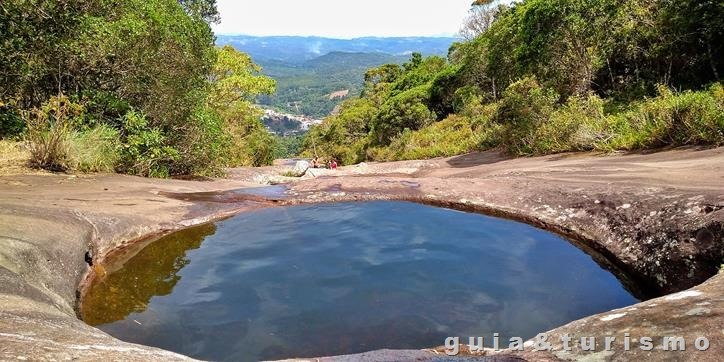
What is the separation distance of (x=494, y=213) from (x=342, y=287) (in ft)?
11.9

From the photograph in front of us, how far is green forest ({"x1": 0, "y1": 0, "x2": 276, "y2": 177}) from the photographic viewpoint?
9023 mm

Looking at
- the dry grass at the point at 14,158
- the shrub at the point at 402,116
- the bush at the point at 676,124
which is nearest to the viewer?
the dry grass at the point at 14,158

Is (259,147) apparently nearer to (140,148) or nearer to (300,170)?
(300,170)

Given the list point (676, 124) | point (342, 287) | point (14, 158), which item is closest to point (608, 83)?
point (676, 124)

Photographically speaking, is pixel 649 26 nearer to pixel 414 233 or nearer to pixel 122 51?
pixel 414 233

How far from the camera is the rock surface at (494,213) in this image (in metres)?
3.27

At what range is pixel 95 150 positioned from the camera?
33.6 ft

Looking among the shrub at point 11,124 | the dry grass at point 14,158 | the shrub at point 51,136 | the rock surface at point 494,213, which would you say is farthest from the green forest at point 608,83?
the shrub at point 11,124

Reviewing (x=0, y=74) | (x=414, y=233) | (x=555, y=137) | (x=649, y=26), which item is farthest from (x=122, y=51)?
(x=649, y=26)

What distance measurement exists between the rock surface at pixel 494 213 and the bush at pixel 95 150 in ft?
1.71

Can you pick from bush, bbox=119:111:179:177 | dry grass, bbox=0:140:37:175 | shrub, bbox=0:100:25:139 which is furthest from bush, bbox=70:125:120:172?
shrub, bbox=0:100:25:139

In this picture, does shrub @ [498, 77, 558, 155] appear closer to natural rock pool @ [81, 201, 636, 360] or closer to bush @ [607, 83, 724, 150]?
bush @ [607, 83, 724, 150]

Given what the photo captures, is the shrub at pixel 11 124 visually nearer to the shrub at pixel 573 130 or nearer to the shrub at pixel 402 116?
the shrub at pixel 573 130

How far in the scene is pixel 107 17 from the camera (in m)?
11.7
